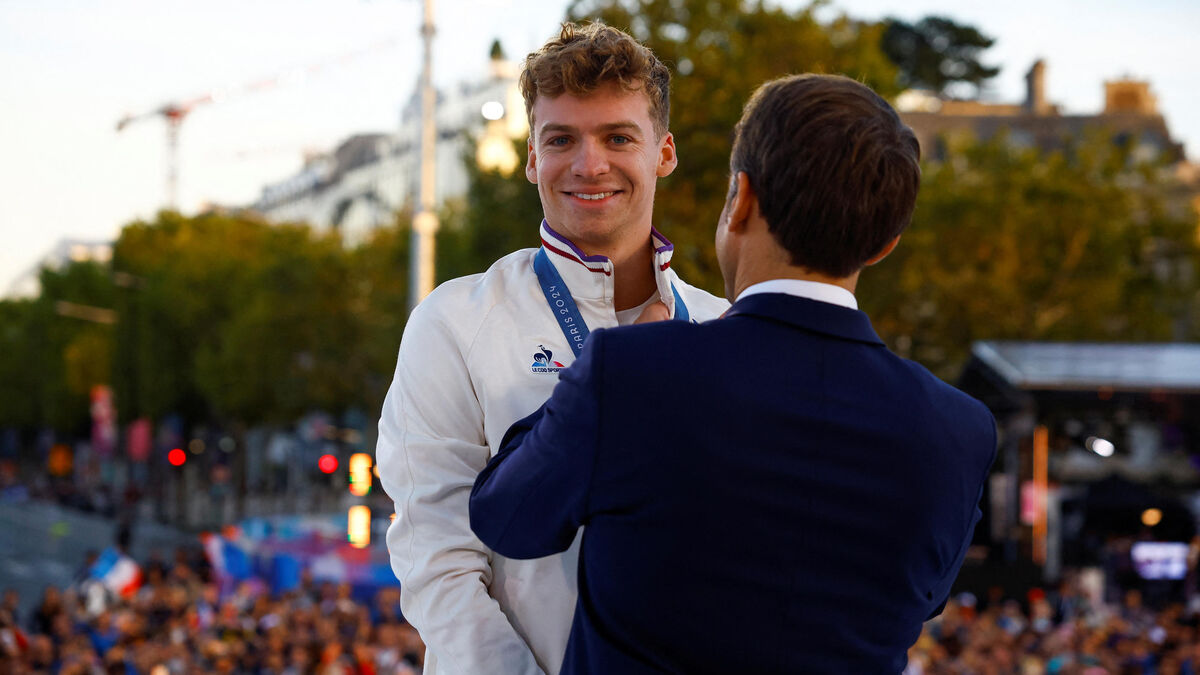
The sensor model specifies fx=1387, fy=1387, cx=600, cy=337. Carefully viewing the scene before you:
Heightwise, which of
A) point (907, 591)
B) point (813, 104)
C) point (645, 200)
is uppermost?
point (813, 104)

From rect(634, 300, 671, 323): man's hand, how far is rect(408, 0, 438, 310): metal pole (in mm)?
12147

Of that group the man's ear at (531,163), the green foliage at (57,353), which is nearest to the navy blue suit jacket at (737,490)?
the man's ear at (531,163)

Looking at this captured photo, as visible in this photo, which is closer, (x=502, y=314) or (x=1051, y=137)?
(x=502, y=314)

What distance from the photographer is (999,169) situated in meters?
36.2

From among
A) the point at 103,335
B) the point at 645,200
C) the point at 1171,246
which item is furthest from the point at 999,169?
the point at 103,335

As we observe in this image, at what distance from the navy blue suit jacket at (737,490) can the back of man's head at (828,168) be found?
4.0 inches

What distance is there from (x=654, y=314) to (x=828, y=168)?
0.63 meters

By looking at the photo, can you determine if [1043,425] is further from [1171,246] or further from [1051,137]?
[1051,137]

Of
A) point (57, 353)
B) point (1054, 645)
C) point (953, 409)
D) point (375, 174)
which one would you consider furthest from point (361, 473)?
point (375, 174)

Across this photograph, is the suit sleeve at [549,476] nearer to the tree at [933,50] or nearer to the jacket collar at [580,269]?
the jacket collar at [580,269]

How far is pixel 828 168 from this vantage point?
6.70ft

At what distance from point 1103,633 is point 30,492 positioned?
71.0 meters

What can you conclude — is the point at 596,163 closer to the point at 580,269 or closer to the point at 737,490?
the point at 580,269

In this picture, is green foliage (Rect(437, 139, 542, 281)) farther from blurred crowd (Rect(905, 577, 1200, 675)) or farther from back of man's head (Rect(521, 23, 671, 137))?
back of man's head (Rect(521, 23, 671, 137))
